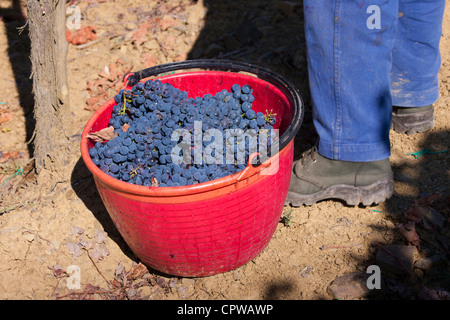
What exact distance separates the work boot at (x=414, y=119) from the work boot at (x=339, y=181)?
23.8 inches

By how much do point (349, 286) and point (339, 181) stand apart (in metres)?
0.59

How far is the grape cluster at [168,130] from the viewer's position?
1.95m

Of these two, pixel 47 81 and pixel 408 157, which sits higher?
A: pixel 47 81

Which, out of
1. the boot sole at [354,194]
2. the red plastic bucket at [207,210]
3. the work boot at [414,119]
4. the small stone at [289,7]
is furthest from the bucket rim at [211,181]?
the small stone at [289,7]

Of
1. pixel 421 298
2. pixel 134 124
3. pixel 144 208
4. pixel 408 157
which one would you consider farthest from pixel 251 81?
pixel 421 298

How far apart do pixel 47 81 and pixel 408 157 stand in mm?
2250

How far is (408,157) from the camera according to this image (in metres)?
2.75

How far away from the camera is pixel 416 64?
106 inches

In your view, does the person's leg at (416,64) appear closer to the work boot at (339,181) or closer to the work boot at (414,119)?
the work boot at (414,119)

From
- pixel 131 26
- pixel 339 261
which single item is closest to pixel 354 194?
pixel 339 261

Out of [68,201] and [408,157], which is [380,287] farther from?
[68,201]

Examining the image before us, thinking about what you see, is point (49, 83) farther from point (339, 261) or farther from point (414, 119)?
point (414, 119)

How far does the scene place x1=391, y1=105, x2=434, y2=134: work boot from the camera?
2.83 metres

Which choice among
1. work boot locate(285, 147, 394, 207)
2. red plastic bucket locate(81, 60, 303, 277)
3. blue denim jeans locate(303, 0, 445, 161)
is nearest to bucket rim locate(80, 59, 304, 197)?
red plastic bucket locate(81, 60, 303, 277)
